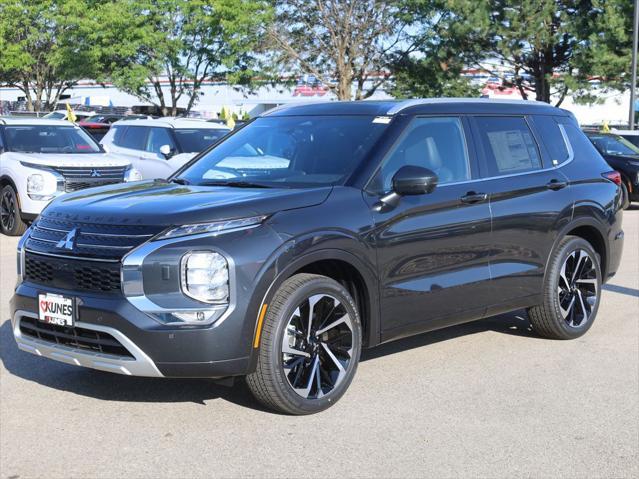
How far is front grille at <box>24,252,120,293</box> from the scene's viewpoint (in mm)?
4723

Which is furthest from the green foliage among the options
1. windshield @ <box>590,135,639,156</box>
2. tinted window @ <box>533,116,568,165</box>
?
tinted window @ <box>533,116,568,165</box>

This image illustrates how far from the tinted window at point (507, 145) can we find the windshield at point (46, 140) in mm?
9153

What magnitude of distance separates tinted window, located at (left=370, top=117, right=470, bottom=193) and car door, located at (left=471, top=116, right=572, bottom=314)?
0.18 meters

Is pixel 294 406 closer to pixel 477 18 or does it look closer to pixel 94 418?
pixel 94 418

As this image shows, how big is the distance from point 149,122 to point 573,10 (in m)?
26.7

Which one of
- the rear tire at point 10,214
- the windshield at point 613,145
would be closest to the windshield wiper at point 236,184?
the rear tire at point 10,214

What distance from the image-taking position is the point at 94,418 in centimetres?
505

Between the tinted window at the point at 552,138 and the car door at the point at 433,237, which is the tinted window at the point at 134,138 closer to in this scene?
the tinted window at the point at 552,138

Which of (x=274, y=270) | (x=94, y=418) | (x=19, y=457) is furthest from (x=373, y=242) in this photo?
(x=19, y=457)

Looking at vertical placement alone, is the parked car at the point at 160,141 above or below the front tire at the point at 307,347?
above

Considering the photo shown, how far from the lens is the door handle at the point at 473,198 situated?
19.5ft

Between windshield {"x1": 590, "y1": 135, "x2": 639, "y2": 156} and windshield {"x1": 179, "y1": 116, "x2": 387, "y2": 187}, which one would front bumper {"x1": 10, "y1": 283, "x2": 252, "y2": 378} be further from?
windshield {"x1": 590, "y1": 135, "x2": 639, "y2": 156}

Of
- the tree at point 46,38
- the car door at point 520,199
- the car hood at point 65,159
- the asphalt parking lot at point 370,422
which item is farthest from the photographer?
the tree at point 46,38

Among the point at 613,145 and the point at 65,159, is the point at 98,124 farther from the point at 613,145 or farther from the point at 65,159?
the point at 65,159
